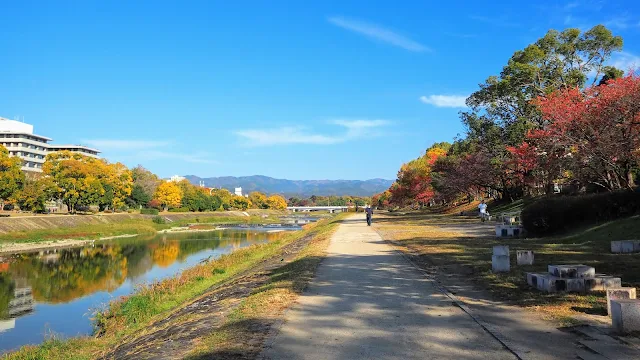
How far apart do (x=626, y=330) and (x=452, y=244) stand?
465 inches

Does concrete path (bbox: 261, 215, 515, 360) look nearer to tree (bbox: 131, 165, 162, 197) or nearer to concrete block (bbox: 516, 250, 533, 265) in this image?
concrete block (bbox: 516, 250, 533, 265)

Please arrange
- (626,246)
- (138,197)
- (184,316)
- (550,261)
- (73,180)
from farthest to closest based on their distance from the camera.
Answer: (138,197) → (73,180) → (626,246) → (550,261) → (184,316)

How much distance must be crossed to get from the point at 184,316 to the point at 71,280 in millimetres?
18779

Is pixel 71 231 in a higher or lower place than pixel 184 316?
higher

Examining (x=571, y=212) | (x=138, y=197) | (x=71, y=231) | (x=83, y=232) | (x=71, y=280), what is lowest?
(x=71, y=280)

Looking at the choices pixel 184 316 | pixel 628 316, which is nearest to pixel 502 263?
pixel 628 316

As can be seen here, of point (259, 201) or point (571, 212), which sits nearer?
point (571, 212)

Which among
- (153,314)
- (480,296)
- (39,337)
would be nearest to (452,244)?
(480,296)

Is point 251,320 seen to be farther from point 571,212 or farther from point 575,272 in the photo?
point 571,212

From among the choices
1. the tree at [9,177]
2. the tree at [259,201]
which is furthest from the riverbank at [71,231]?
the tree at [259,201]

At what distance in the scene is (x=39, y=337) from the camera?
14477mm

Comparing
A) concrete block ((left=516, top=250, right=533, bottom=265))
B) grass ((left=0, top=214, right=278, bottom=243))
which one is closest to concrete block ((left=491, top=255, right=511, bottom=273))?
concrete block ((left=516, top=250, right=533, bottom=265))

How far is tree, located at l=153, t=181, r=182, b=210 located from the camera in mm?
97688

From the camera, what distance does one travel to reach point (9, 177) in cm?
5066
